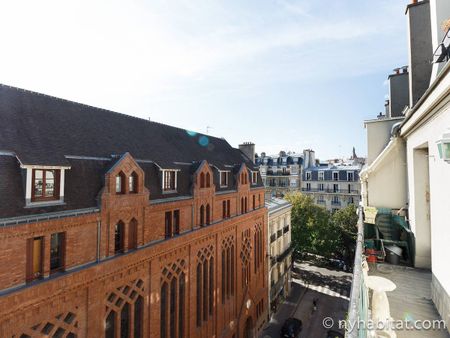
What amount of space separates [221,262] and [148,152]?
1108 cm

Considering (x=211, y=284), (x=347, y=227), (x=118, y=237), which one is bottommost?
(x=211, y=284)

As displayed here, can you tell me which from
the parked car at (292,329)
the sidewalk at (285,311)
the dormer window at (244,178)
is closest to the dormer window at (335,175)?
the sidewalk at (285,311)

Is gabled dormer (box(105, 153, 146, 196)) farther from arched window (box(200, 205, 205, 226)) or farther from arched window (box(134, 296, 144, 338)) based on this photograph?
arched window (box(200, 205, 205, 226))

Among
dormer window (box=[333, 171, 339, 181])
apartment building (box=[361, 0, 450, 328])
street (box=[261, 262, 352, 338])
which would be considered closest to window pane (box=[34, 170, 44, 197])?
apartment building (box=[361, 0, 450, 328])

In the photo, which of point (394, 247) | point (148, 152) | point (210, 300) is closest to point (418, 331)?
point (394, 247)

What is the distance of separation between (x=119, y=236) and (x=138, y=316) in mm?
4622

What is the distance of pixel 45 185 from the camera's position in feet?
34.9

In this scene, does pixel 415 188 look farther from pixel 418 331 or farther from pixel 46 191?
pixel 46 191

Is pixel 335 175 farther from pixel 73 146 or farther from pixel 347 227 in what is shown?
pixel 73 146

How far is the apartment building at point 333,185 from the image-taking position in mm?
51375

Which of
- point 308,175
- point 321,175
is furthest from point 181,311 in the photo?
point 308,175

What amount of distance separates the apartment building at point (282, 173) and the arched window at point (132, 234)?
46885mm

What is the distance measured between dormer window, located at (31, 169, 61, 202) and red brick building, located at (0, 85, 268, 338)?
4 centimetres

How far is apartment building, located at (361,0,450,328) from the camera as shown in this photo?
4840 mm
